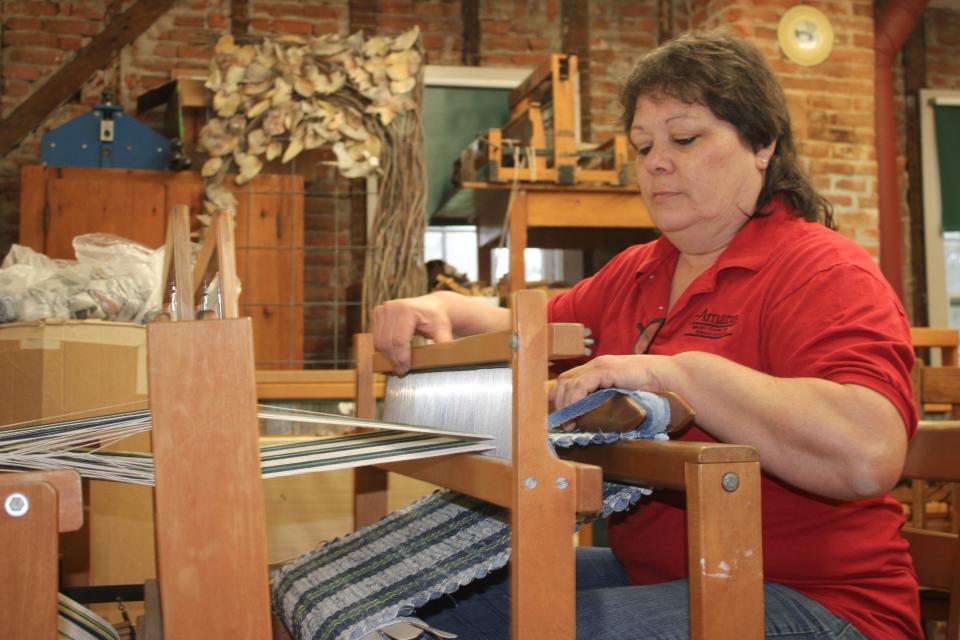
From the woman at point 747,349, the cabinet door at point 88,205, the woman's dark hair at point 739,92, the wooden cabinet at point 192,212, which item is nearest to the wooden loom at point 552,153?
the wooden cabinet at point 192,212

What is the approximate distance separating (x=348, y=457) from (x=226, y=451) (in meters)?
0.14

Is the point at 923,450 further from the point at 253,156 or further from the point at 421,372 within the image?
the point at 253,156

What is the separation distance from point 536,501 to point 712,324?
526mm

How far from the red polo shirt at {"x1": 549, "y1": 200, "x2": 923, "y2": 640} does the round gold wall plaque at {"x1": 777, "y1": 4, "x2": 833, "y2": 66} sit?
3.37 meters

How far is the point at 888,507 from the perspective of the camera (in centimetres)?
122

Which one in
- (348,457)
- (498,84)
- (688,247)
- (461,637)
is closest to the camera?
(348,457)

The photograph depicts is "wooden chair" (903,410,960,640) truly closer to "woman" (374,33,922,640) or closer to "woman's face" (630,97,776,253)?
"woman" (374,33,922,640)

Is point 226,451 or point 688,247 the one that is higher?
point 688,247

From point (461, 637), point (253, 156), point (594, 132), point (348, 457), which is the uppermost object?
point (594, 132)

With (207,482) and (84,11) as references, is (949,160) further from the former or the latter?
(207,482)

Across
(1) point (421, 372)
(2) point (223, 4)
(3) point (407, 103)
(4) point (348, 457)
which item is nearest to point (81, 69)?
(2) point (223, 4)

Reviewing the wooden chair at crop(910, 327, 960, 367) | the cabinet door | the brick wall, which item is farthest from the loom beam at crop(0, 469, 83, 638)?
the brick wall

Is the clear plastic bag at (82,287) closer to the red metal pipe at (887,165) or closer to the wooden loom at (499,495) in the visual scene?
the wooden loom at (499,495)

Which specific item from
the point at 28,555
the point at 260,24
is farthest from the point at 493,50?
the point at 28,555
